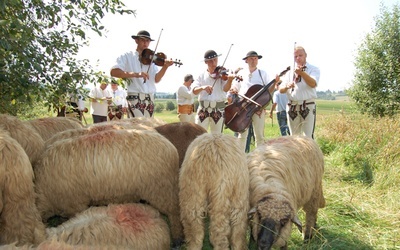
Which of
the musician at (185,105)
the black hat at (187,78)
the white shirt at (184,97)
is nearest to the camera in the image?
the musician at (185,105)

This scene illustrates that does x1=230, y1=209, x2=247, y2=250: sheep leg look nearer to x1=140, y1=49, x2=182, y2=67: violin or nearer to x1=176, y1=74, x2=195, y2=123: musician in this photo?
x1=140, y1=49, x2=182, y2=67: violin

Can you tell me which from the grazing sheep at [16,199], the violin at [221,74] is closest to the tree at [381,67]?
the violin at [221,74]

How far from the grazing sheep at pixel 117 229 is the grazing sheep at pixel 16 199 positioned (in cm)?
18

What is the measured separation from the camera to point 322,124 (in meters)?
12.2

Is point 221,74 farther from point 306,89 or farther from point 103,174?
point 103,174

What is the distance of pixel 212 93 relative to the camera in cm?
702

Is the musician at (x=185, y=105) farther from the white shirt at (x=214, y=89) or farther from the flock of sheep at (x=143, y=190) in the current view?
the flock of sheep at (x=143, y=190)

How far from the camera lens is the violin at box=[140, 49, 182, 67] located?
5.93 meters

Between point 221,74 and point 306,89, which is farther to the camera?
point 221,74

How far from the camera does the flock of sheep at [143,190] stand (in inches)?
120

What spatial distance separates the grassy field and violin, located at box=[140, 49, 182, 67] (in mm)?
3310

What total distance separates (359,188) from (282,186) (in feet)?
11.6

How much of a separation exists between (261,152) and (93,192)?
196 cm

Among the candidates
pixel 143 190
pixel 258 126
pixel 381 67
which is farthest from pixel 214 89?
pixel 381 67
